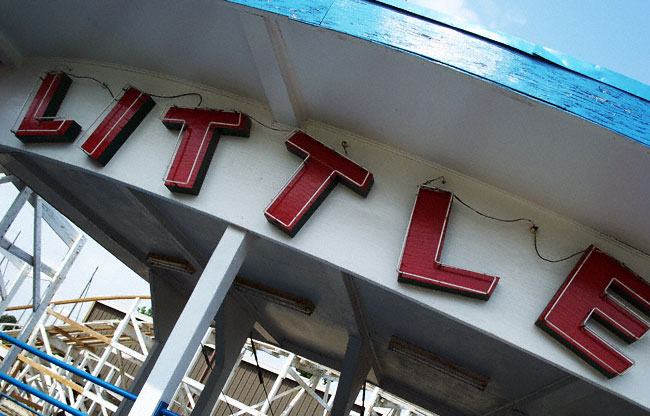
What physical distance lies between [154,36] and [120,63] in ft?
3.18

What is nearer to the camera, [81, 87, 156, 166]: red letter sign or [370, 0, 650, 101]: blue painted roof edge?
[370, 0, 650, 101]: blue painted roof edge

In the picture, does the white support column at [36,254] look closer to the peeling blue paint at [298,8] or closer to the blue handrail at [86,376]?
the blue handrail at [86,376]

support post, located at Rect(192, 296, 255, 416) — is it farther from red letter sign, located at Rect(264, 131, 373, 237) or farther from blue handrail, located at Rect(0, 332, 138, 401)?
red letter sign, located at Rect(264, 131, 373, 237)

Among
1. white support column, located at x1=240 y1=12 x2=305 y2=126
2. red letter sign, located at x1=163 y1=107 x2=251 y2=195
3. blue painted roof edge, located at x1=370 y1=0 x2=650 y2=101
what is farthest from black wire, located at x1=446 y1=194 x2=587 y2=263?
red letter sign, located at x1=163 y1=107 x2=251 y2=195

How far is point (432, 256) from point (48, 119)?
4623mm

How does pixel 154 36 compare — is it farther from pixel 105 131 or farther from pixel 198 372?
pixel 198 372

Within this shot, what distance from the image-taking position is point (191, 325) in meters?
4.66

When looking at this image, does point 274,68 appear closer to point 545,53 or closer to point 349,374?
point 545,53

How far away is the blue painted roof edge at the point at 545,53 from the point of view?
12.7 feet

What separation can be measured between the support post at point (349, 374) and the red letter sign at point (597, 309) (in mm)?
4728

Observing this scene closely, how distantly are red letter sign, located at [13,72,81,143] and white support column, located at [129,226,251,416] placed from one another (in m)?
2.28

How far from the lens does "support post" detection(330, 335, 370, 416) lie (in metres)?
8.65

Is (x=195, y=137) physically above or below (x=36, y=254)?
above

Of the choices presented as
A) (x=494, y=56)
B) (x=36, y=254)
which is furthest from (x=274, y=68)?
(x=36, y=254)
